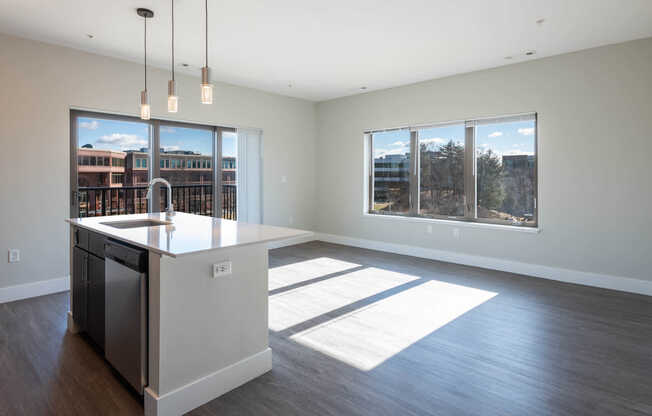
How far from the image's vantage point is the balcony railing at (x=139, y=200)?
179 inches

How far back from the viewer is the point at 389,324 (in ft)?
10.5

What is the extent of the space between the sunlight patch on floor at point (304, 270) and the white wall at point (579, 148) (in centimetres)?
150

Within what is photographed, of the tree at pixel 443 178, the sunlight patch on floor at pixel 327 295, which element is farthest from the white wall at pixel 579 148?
the sunlight patch on floor at pixel 327 295

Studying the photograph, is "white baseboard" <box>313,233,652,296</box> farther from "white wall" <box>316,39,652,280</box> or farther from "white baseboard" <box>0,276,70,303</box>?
"white baseboard" <box>0,276,70,303</box>

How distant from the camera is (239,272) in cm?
224

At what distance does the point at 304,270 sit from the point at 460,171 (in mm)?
2647

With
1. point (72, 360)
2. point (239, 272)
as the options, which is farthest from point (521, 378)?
point (72, 360)

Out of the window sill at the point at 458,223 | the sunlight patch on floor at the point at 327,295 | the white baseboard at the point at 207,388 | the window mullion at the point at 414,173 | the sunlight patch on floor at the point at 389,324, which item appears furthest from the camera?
the window mullion at the point at 414,173

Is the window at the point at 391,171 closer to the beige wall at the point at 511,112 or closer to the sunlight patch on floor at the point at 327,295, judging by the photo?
the beige wall at the point at 511,112

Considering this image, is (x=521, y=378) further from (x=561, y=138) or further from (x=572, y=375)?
(x=561, y=138)

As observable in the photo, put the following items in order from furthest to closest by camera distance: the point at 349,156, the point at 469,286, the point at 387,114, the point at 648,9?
the point at 349,156 → the point at 387,114 → the point at 469,286 → the point at 648,9

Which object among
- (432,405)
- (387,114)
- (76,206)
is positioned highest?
(387,114)

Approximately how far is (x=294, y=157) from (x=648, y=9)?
4961 mm

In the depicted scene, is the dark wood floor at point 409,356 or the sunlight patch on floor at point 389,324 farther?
the sunlight patch on floor at point 389,324
